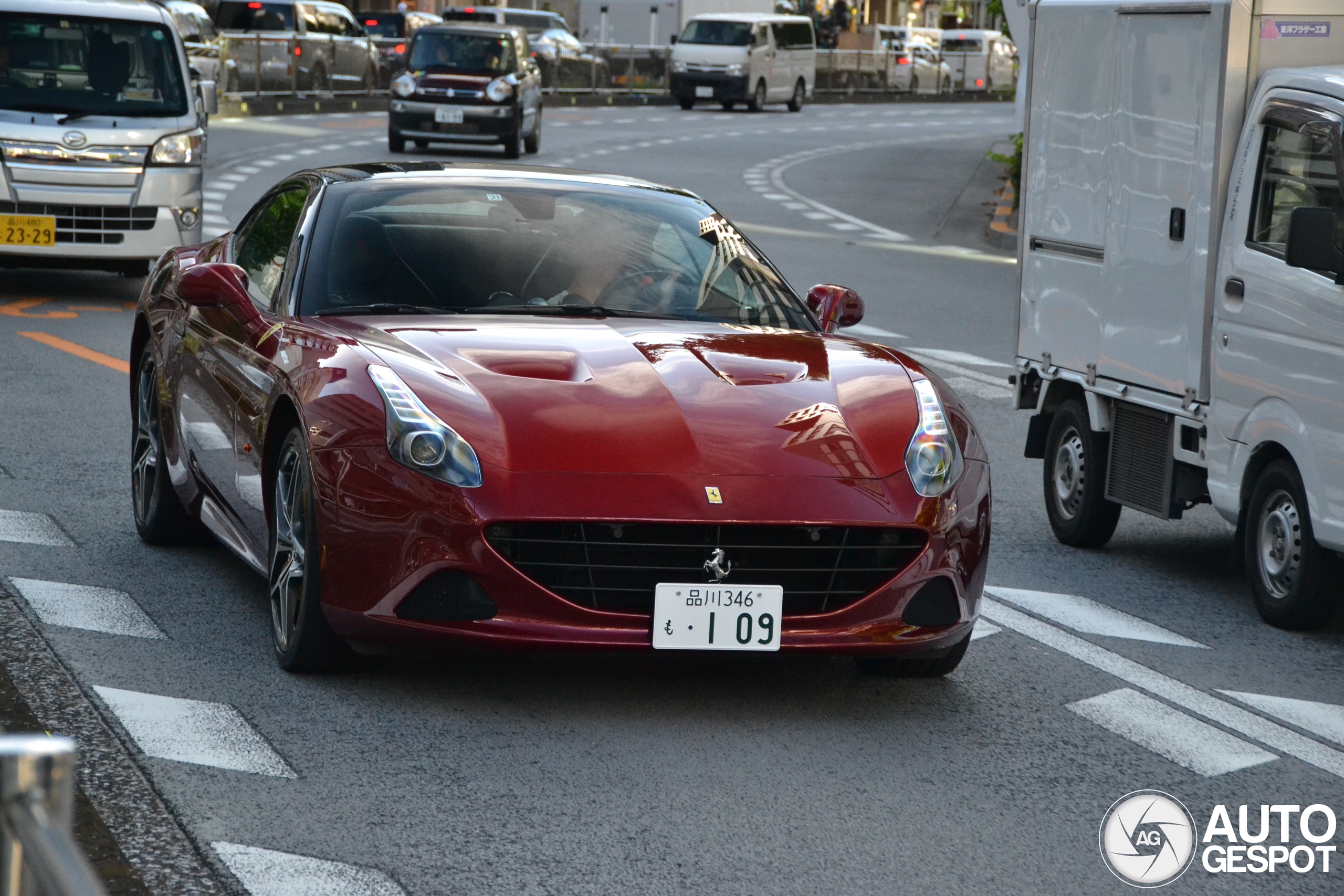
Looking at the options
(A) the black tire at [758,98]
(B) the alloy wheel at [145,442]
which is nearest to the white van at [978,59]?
(A) the black tire at [758,98]

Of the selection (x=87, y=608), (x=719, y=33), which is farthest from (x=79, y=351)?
(x=719, y=33)

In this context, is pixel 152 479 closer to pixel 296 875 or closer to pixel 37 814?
pixel 296 875

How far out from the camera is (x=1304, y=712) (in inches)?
227

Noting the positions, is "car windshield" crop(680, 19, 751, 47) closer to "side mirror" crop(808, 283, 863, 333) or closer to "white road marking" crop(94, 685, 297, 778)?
"side mirror" crop(808, 283, 863, 333)

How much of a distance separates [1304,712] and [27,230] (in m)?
10.9

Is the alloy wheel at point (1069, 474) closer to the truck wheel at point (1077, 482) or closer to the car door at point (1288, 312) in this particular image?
the truck wheel at point (1077, 482)

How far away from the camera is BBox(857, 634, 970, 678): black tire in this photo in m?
5.72

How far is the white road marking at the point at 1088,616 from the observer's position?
6668mm

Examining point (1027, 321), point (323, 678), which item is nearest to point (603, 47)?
point (1027, 321)

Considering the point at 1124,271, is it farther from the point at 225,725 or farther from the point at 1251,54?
the point at 225,725

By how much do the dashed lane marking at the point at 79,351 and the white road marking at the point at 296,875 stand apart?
751 centimetres

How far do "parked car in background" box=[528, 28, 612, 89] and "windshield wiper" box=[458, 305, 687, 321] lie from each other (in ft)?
147

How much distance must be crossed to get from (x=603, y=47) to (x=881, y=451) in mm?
48663

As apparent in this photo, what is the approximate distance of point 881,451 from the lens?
543cm
